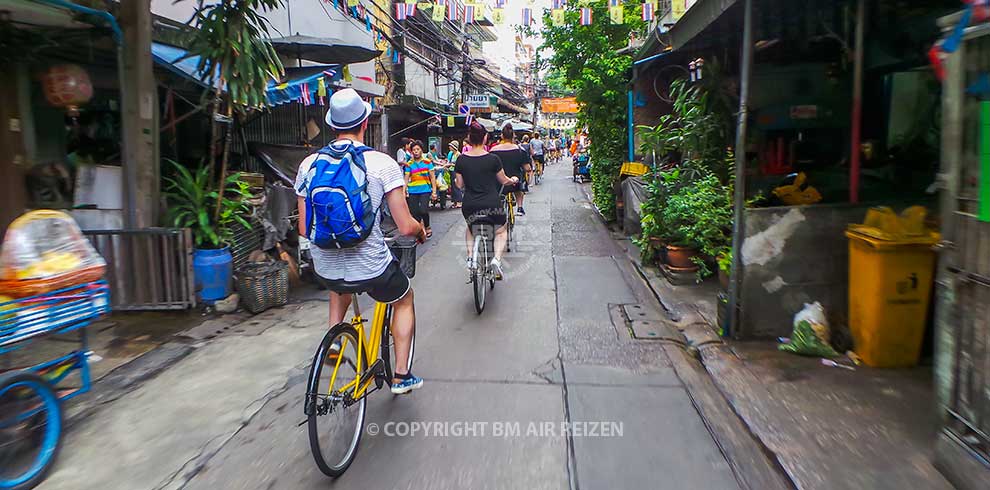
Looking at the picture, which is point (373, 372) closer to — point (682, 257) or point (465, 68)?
point (682, 257)

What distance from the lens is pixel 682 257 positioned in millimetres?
7602

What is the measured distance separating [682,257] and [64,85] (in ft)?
22.0

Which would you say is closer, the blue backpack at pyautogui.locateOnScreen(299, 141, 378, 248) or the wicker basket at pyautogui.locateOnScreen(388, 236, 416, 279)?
the blue backpack at pyautogui.locateOnScreen(299, 141, 378, 248)

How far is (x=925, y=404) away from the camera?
4020mm

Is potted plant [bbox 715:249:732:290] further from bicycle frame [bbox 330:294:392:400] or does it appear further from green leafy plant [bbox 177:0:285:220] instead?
green leafy plant [bbox 177:0:285:220]

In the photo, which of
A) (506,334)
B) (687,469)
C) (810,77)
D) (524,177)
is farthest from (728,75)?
(687,469)

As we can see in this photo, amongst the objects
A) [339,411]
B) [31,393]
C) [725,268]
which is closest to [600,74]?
[725,268]

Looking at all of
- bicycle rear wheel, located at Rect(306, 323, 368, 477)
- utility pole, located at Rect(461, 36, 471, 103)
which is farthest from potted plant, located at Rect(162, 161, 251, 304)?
utility pole, located at Rect(461, 36, 471, 103)

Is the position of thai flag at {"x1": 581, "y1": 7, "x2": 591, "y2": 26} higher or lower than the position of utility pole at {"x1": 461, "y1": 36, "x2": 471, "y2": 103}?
lower

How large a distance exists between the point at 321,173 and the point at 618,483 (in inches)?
84.5

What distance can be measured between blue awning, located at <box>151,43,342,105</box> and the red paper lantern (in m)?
0.74

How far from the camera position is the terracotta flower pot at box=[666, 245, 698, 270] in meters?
7.58

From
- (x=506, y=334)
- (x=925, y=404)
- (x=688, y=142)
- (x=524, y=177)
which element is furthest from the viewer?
(x=524, y=177)

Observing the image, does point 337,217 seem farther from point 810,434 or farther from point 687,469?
point 810,434
